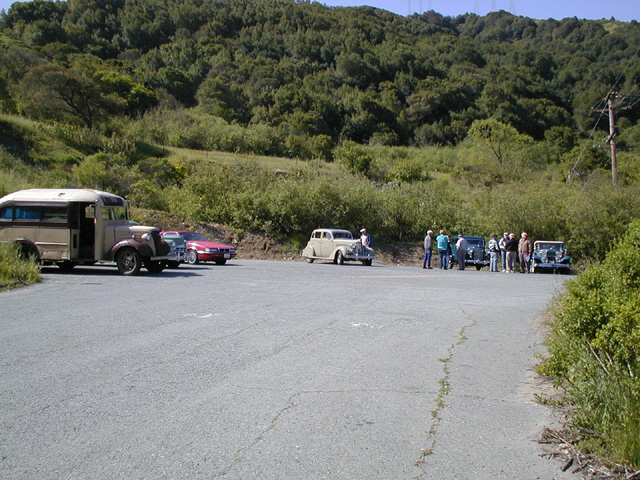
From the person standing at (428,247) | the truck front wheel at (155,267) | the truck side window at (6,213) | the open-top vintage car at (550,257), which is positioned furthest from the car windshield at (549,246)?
the truck side window at (6,213)

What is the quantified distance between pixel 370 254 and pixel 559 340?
20.1 m

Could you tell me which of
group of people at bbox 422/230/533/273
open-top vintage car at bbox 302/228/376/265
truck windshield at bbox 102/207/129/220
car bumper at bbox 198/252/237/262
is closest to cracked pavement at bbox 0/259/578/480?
truck windshield at bbox 102/207/129/220

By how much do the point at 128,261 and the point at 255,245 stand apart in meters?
14.2

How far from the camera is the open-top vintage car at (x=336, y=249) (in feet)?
85.4

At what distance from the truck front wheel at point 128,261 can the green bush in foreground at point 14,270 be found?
7.96 ft

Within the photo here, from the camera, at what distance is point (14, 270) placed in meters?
14.5

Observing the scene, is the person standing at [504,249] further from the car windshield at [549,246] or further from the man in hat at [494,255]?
the car windshield at [549,246]

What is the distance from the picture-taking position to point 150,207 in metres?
34.5

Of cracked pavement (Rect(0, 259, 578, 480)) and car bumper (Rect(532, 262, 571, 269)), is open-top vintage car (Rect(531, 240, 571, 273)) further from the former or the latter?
cracked pavement (Rect(0, 259, 578, 480))

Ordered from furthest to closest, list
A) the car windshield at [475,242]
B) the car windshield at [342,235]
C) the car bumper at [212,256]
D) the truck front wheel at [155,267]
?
the car windshield at [475,242], the car windshield at [342,235], the car bumper at [212,256], the truck front wheel at [155,267]

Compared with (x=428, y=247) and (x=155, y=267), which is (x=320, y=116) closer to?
(x=428, y=247)

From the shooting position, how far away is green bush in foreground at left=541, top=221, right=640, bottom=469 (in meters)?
4.21

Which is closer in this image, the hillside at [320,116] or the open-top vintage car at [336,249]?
the open-top vintage car at [336,249]

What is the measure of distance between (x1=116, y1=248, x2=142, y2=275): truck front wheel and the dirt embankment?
13.4 m
